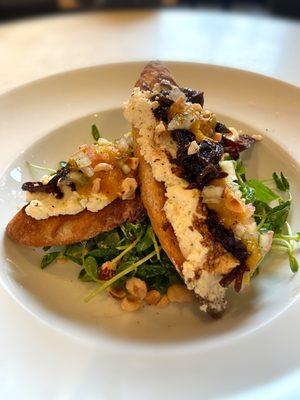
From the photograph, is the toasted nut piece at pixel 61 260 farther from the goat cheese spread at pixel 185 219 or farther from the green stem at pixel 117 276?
the goat cheese spread at pixel 185 219

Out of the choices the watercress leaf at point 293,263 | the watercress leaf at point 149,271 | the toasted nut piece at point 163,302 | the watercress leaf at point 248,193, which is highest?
the watercress leaf at point 248,193

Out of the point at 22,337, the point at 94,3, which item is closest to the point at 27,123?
the point at 22,337

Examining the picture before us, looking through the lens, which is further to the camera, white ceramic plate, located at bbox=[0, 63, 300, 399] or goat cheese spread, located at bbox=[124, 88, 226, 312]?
goat cheese spread, located at bbox=[124, 88, 226, 312]

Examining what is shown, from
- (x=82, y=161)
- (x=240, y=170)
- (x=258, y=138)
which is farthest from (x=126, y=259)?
(x=258, y=138)

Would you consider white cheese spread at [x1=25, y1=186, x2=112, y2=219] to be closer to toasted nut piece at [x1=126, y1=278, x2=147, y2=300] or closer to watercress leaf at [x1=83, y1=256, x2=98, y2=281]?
watercress leaf at [x1=83, y1=256, x2=98, y2=281]

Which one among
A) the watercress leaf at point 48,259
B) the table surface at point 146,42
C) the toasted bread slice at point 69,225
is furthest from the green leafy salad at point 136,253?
the table surface at point 146,42

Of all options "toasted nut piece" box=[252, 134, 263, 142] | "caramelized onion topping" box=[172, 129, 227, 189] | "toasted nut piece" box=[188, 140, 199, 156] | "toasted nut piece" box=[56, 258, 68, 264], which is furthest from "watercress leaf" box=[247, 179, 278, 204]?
"toasted nut piece" box=[56, 258, 68, 264]
